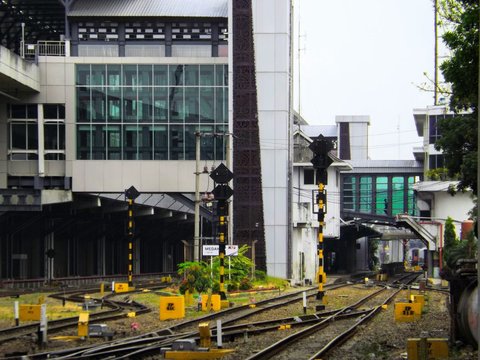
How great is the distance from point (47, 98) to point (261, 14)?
1475 cm

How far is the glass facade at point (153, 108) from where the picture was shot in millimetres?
58094

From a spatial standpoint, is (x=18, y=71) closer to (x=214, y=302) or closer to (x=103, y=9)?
(x=103, y=9)

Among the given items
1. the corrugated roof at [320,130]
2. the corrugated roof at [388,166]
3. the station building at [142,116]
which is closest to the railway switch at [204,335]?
the station building at [142,116]

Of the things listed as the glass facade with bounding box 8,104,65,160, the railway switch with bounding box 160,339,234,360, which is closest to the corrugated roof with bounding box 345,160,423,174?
the glass facade with bounding box 8,104,65,160

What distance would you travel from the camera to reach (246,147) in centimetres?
5469

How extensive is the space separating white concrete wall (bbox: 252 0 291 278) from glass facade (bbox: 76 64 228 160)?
4468mm

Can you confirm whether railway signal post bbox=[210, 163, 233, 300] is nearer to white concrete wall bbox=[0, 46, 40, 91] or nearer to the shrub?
the shrub

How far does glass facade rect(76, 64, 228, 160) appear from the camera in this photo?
58.1 metres

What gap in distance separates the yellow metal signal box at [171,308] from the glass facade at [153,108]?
1349 inches

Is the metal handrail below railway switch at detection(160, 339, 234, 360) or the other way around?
the other way around

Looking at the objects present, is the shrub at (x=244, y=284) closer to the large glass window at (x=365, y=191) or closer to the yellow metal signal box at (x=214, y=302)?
the yellow metal signal box at (x=214, y=302)

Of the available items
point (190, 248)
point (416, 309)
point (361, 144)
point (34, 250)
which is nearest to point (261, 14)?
point (190, 248)

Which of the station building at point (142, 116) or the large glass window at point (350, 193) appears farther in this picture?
the large glass window at point (350, 193)

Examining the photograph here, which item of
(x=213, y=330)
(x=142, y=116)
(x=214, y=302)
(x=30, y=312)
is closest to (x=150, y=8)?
(x=142, y=116)
